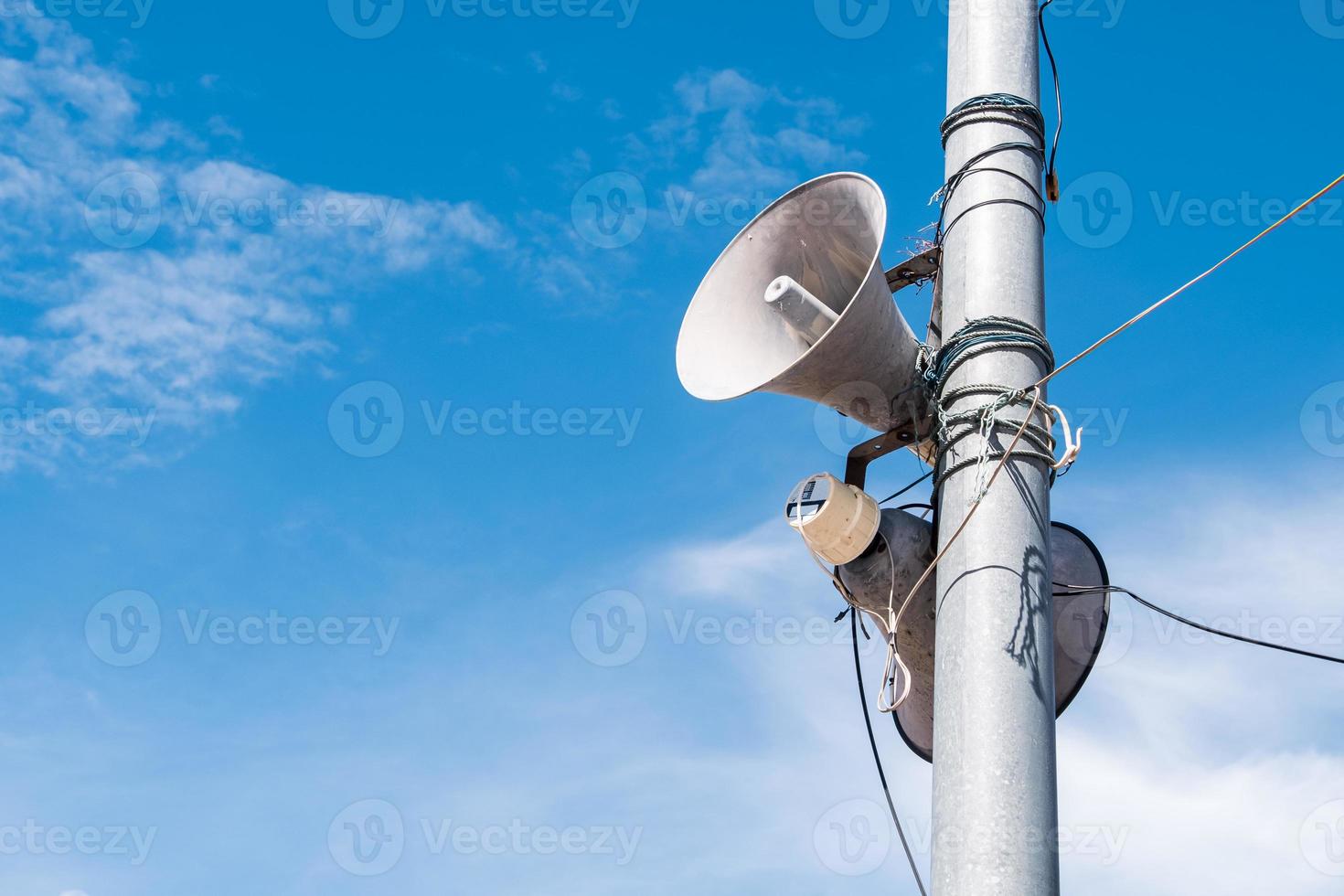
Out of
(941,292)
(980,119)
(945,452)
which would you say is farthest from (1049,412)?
(980,119)

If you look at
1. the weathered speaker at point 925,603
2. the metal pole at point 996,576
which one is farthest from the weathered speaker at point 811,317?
the weathered speaker at point 925,603

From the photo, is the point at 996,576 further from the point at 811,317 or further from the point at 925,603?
the point at 811,317

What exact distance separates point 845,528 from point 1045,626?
86 cm

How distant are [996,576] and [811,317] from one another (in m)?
1.36

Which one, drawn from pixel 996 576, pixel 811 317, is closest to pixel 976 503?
pixel 996 576

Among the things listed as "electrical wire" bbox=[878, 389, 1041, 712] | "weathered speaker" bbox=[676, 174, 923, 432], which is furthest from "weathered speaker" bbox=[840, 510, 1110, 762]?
"weathered speaker" bbox=[676, 174, 923, 432]

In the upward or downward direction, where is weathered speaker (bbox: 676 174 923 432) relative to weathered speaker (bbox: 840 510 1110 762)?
upward

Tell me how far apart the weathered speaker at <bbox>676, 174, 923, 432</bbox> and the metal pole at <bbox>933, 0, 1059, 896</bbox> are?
11.4 inches

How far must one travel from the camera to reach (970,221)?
5379 millimetres

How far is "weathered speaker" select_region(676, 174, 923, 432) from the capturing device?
5367mm

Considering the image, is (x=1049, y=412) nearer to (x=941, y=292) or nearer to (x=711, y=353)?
(x=941, y=292)

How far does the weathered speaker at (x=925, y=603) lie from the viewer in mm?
5340

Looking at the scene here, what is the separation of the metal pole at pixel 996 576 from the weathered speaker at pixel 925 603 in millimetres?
321

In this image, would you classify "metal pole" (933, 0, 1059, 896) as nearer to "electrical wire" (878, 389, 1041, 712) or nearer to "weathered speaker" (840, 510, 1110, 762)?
"electrical wire" (878, 389, 1041, 712)
